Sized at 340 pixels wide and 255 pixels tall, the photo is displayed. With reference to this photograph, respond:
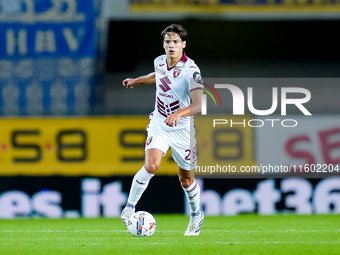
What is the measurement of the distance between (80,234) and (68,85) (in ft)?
13.4

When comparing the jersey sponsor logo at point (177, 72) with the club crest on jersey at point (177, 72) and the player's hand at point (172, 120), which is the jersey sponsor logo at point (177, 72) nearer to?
the club crest on jersey at point (177, 72)

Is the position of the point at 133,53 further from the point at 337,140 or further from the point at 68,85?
the point at 337,140

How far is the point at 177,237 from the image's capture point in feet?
24.9

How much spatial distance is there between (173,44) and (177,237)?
1658 mm

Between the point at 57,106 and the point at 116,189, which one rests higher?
the point at 57,106

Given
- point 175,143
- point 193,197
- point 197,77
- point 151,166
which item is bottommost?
point 193,197

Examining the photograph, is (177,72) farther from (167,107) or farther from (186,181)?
(186,181)

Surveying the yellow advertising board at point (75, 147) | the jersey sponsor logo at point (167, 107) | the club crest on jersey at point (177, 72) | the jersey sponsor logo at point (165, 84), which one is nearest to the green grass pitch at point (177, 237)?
the yellow advertising board at point (75, 147)

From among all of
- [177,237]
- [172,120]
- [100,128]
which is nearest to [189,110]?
[172,120]

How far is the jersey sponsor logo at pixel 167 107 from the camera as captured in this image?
7527 millimetres

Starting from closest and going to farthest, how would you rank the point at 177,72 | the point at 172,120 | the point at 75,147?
the point at 172,120, the point at 177,72, the point at 75,147

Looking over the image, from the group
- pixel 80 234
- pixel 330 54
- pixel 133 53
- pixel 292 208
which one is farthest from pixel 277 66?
pixel 80 234

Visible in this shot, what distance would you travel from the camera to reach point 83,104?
1172 centimetres

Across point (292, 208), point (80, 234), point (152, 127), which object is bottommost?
point (292, 208)
